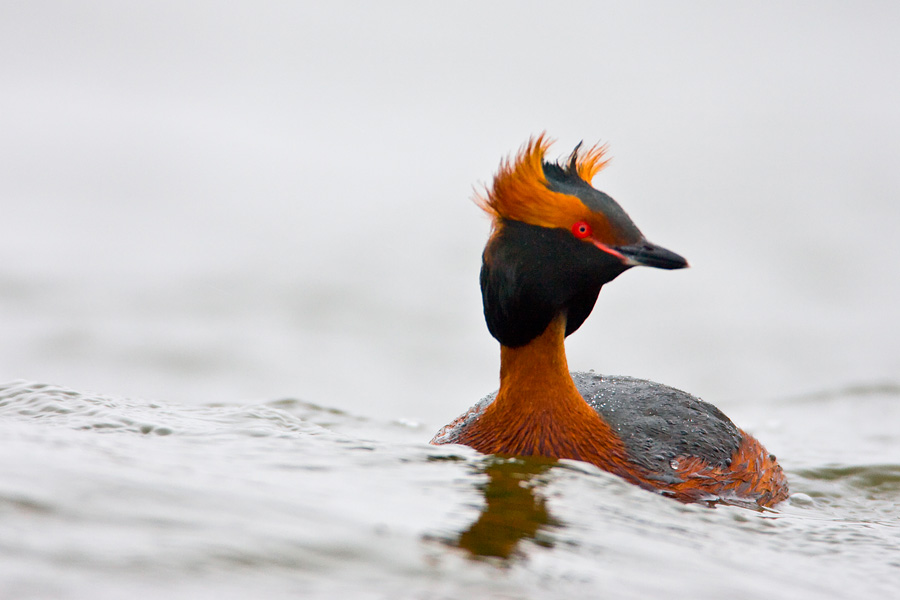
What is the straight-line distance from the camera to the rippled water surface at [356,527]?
3.50 metres

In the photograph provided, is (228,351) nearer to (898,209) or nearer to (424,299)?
(424,299)

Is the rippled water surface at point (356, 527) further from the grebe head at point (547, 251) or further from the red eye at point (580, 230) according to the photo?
the red eye at point (580, 230)

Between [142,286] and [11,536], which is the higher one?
[142,286]

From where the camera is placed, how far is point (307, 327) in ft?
44.3

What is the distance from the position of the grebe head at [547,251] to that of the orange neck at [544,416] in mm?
123

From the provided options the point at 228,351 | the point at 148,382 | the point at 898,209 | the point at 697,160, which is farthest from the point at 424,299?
the point at 898,209

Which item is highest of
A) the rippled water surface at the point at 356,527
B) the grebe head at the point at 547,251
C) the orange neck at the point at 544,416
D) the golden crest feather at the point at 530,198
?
the golden crest feather at the point at 530,198

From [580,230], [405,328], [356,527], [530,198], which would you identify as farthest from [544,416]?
[405,328]

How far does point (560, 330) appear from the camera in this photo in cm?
568

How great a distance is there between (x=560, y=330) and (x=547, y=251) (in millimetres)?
471

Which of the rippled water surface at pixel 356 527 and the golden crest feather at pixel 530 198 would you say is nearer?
the rippled water surface at pixel 356 527

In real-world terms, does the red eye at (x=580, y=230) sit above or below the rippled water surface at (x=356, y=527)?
above

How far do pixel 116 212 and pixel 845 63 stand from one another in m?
15.5

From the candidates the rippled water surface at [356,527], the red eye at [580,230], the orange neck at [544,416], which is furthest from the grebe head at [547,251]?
the rippled water surface at [356,527]
